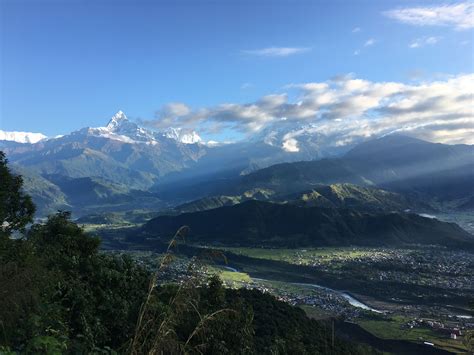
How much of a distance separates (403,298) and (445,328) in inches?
1319

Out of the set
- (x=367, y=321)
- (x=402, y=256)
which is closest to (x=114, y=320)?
(x=367, y=321)

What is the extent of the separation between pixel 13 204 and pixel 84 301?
51.8 ft

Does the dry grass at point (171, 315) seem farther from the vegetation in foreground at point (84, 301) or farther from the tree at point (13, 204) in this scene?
the tree at point (13, 204)

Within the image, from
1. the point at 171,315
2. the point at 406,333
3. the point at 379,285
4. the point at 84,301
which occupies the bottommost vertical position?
the point at 379,285

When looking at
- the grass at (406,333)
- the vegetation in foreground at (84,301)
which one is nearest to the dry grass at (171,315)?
the vegetation in foreground at (84,301)

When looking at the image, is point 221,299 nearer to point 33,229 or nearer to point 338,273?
point 33,229

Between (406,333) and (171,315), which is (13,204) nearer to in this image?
(171,315)

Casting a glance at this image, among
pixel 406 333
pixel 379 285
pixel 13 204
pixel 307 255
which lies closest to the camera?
pixel 13 204

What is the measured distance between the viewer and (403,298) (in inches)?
4798

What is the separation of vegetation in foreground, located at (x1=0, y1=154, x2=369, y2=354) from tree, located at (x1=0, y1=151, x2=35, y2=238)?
80 mm

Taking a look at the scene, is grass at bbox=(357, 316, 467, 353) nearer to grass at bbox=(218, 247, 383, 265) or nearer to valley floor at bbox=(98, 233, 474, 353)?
valley floor at bbox=(98, 233, 474, 353)

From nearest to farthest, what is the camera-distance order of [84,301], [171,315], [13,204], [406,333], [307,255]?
1. [171,315]
2. [84,301]
3. [13,204]
4. [406,333]
5. [307,255]

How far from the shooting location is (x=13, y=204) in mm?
34500

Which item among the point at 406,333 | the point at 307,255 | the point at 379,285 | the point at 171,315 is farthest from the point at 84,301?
the point at 307,255
